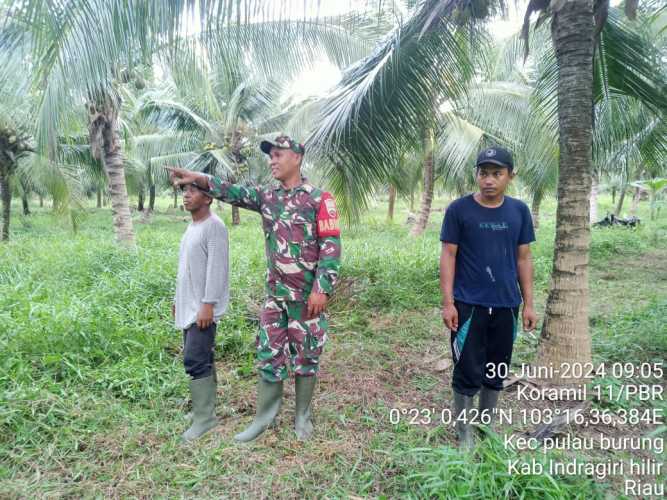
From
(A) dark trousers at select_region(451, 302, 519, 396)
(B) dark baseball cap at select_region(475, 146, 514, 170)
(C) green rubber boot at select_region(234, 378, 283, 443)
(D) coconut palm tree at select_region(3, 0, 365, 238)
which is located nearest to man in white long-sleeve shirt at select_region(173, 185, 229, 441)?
(C) green rubber boot at select_region(234, 378, 283, 443)

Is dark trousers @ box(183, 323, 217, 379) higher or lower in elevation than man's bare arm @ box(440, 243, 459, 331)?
lower

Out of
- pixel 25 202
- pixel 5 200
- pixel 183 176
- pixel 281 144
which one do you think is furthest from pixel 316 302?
pixel 25 202

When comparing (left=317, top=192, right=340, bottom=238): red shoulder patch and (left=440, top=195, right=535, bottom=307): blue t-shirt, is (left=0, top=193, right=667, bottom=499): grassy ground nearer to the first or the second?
(left=440, top=195, right=535, bottom=307): blue t-shirt

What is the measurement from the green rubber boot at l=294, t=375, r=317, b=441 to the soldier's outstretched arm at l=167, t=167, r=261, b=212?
1.00 metres

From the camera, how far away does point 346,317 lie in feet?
15.1

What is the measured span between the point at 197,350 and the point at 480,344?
1506mm

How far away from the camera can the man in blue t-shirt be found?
7.29 feet

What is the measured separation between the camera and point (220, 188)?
7.70ft

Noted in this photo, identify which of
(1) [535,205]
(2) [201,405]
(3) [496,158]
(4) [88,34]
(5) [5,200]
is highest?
(4) [88,34]

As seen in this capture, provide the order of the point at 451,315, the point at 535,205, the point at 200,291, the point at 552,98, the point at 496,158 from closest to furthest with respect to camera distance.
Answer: the point at 496,158
the point at 451,315
the point at 200,291
the point at 552,98
the point at 535,205

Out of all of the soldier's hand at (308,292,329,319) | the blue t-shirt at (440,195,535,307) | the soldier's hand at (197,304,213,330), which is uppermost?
the blue t-shirt at (440,195,535,307)

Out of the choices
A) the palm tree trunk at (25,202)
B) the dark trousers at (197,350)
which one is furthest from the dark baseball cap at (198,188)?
the palm tree trunk at (25,202)

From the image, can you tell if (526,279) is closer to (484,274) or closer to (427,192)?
(484,274)

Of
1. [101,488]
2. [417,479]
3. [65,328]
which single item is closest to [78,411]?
[101,488]
